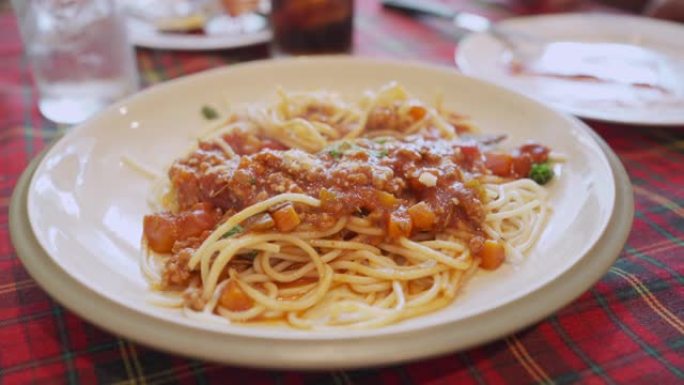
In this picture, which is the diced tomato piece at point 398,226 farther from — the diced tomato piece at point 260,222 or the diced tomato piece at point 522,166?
the diced tomato piece at point 522,166

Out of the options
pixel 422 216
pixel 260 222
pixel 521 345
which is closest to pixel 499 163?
pixel 422 216

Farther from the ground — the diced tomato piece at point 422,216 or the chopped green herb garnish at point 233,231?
the diced tomato piece at point 422,216

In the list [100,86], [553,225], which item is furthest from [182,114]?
[553,225]

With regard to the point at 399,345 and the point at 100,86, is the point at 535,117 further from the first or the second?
the point at 100,86

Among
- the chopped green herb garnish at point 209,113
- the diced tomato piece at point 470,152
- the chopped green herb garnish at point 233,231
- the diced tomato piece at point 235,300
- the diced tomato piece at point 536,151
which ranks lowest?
the diced tomato piece at point 235,300

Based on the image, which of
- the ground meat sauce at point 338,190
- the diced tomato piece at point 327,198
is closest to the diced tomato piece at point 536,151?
the ground meat sauce at point 338,190
